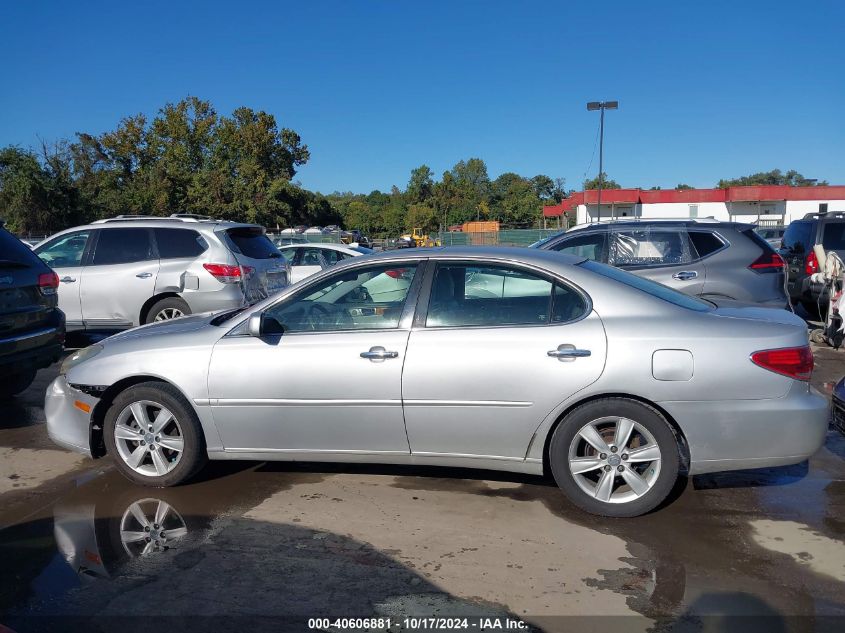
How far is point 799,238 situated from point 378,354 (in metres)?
10.8

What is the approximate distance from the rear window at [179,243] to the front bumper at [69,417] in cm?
437

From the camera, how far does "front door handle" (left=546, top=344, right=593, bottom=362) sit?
3.93 meters

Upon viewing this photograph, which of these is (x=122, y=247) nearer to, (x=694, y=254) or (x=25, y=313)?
(x=25, y=313)

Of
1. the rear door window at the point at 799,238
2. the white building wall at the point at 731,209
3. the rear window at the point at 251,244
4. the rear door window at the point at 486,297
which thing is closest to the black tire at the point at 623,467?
the rear door window at the point at 486,297

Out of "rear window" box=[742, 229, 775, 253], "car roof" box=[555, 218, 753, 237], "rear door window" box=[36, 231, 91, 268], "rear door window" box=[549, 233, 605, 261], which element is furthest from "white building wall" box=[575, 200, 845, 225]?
"rear door window" box=[36, 231, 91, 268]

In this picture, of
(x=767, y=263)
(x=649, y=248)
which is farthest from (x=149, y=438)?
(x=767, y=263)

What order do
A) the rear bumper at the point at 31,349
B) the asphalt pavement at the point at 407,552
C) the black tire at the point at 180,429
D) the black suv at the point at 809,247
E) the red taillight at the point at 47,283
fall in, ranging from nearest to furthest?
the asphalt pavement at the point at 407,552 → the black tire at the point at 180,429 → the rear bumper at the point at 31,349 → the red taillight at the point at 47,283 → the black suv at the point at 809,247

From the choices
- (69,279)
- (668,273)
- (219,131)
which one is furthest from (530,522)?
(219,131)

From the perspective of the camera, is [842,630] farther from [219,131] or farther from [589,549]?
[219,131]

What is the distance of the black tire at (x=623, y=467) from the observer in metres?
3.90

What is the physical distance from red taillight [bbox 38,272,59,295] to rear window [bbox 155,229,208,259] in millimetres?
2262

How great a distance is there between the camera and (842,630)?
9.51ft

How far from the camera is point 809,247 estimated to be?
38.7ft

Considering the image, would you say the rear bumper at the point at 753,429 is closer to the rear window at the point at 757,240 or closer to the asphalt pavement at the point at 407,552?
the asphalt pavement at the point at 407,552
